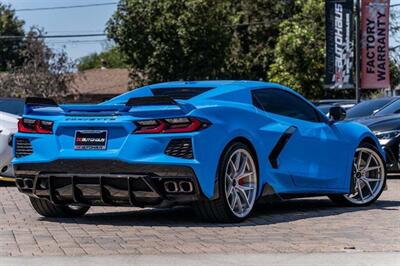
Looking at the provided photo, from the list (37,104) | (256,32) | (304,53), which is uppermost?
(256,32)

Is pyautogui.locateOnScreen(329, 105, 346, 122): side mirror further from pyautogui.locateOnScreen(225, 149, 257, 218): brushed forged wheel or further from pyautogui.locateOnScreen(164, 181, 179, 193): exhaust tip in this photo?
pyautogui.locateOnScreen(164, 181, 179, 193): exhaust tip

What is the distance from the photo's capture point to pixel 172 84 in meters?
9.05

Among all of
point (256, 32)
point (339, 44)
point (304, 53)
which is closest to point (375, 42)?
point (339, 44)

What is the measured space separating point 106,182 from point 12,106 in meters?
6.57

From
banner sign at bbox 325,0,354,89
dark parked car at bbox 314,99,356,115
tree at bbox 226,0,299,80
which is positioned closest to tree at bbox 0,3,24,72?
tree at bbox 226,0,299,80

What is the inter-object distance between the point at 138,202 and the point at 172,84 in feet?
5.99

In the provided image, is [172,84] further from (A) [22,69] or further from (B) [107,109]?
(A) [22,69]

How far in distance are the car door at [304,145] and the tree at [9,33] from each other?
5975 cm

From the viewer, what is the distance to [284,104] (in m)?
9.02

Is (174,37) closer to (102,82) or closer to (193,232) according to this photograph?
(102,82)

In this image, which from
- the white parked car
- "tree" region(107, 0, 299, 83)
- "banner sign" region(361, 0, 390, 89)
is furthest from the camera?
"tree" region(107, 0, 299, 83)

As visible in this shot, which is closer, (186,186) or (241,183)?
(186,186)

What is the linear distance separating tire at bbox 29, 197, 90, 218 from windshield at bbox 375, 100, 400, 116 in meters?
8.09

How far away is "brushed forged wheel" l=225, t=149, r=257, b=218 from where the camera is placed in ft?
25.9
